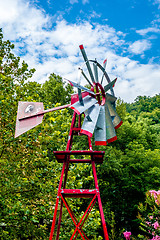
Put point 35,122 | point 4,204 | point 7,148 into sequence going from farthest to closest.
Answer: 1. point 7,148
2. point 4,204
3. point 35,122

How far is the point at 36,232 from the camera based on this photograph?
228 inches

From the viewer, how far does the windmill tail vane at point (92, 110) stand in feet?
11.0

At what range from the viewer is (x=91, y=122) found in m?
3.30

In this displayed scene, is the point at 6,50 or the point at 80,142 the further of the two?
the point at 80,142

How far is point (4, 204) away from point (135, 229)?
13.7 meters

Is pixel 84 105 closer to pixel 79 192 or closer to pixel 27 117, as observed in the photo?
pixel 27 117

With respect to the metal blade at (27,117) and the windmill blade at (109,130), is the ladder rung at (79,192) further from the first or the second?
the metal blade at (27,117)

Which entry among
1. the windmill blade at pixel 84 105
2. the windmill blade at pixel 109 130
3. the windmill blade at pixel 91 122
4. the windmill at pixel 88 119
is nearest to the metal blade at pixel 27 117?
the windmill at pixel 88 119

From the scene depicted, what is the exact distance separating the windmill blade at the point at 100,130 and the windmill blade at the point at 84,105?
224mm

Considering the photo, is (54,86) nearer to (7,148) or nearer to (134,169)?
(134,169)

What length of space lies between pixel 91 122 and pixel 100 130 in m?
0.27

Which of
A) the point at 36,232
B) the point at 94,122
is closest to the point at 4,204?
the point at 36,232

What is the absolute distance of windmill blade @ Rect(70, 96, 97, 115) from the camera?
131 inches

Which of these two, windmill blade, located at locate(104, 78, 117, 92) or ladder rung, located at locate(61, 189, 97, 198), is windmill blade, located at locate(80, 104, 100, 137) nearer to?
windmill blade, located at locate(104, 78, 117, 92)
